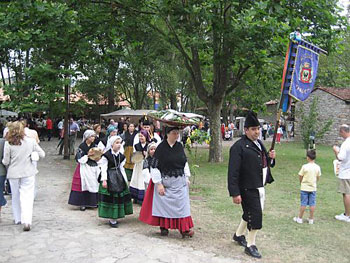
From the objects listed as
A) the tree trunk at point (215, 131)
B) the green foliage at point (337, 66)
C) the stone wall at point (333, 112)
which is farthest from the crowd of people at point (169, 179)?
the stone wall at point (333, 112)

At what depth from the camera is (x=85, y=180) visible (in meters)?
8.22

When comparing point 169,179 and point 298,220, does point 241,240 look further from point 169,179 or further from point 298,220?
point 298,220

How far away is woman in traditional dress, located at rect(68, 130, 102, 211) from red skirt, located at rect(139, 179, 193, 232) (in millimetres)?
2166

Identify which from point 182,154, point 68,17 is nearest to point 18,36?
point 68,17

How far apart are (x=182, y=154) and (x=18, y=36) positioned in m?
7.17

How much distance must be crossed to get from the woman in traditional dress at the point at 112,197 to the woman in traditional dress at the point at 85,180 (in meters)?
1.34

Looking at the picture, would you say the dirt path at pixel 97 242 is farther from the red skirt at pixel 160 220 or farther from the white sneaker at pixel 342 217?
the white sneaker at pixel 342 217

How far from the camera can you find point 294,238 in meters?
6.44

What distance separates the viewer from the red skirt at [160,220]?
6.11m

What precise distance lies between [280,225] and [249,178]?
89.3 inches

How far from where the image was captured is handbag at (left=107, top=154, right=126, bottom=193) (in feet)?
22.2

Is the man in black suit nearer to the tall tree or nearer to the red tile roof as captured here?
the tall tree

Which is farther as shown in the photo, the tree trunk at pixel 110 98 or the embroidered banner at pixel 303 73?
the tree trunk at pixel 110 98

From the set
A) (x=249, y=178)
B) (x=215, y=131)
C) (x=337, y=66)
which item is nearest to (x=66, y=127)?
(x=215, y=131)
